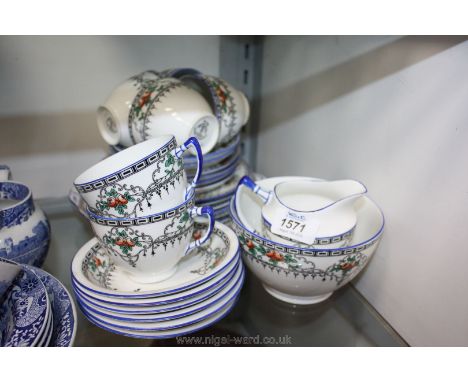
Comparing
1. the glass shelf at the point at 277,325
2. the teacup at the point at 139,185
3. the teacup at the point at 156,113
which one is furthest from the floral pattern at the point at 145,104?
the glass shelf at the point at 277,325

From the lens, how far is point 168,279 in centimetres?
56

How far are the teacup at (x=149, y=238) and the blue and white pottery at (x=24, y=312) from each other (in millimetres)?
90

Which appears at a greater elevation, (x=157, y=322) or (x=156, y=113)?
(x=156, y=113)

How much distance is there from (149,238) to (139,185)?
0.23 ft

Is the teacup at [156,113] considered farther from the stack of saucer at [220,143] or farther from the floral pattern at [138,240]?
the floral pattern at [138,240]

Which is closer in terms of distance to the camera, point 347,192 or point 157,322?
point 157,322

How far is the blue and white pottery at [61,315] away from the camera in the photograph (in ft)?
1.38

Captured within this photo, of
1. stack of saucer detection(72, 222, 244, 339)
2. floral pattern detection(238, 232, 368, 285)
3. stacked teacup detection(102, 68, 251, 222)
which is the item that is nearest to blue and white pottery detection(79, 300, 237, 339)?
stack of saucer detection(72, 222, 244, 339)

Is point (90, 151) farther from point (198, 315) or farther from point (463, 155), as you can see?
point (463, 155)

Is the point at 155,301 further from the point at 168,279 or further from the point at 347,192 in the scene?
the point at 347,192

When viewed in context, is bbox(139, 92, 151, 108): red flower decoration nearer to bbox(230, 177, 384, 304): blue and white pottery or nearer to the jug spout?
bbox(230, 177, 384, 304): blue and white pottery

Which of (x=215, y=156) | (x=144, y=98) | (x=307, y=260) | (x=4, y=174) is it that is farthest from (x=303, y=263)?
(x=4, y=174)

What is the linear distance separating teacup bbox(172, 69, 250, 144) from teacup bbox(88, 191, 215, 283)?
191 mm
